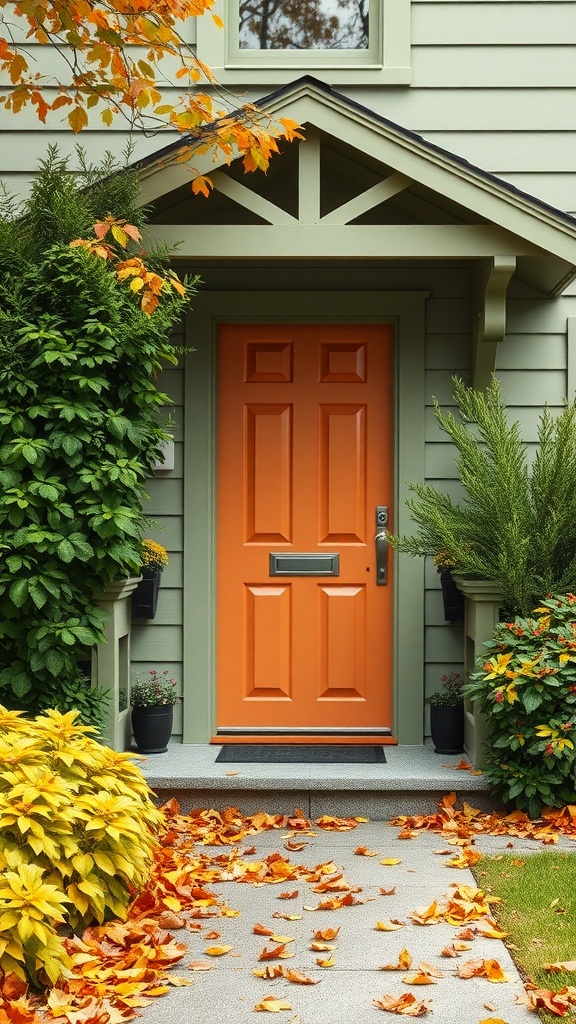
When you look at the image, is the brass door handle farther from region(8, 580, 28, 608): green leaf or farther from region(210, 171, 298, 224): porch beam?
region(8, 580, 28, 608): green leaf

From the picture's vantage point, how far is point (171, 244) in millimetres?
4824

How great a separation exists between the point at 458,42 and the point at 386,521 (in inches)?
103

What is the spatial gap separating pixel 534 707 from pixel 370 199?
244 centimetres

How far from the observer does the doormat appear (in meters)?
5.13

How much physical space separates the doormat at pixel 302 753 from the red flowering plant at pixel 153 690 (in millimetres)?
405

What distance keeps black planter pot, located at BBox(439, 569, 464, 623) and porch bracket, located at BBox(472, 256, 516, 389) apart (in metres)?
1.03

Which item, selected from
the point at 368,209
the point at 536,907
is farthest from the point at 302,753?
the point at 368,209

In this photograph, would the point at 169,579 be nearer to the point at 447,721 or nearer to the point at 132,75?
the point at 447,721

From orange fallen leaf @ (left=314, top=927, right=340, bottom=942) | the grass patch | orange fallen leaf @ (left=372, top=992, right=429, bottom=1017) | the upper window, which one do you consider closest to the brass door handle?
the grass patch

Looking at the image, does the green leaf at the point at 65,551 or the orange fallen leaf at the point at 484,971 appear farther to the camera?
the green leaf at the point at 65,551

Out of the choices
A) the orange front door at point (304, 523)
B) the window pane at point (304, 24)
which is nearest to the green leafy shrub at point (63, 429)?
the orange front door at point (304, 523)

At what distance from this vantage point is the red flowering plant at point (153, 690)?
5.21m

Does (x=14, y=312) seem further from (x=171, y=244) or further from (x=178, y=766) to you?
(x=178, y=766)

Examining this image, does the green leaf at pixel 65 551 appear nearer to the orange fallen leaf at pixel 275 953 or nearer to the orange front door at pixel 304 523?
the orange front door at pixel 304 523
